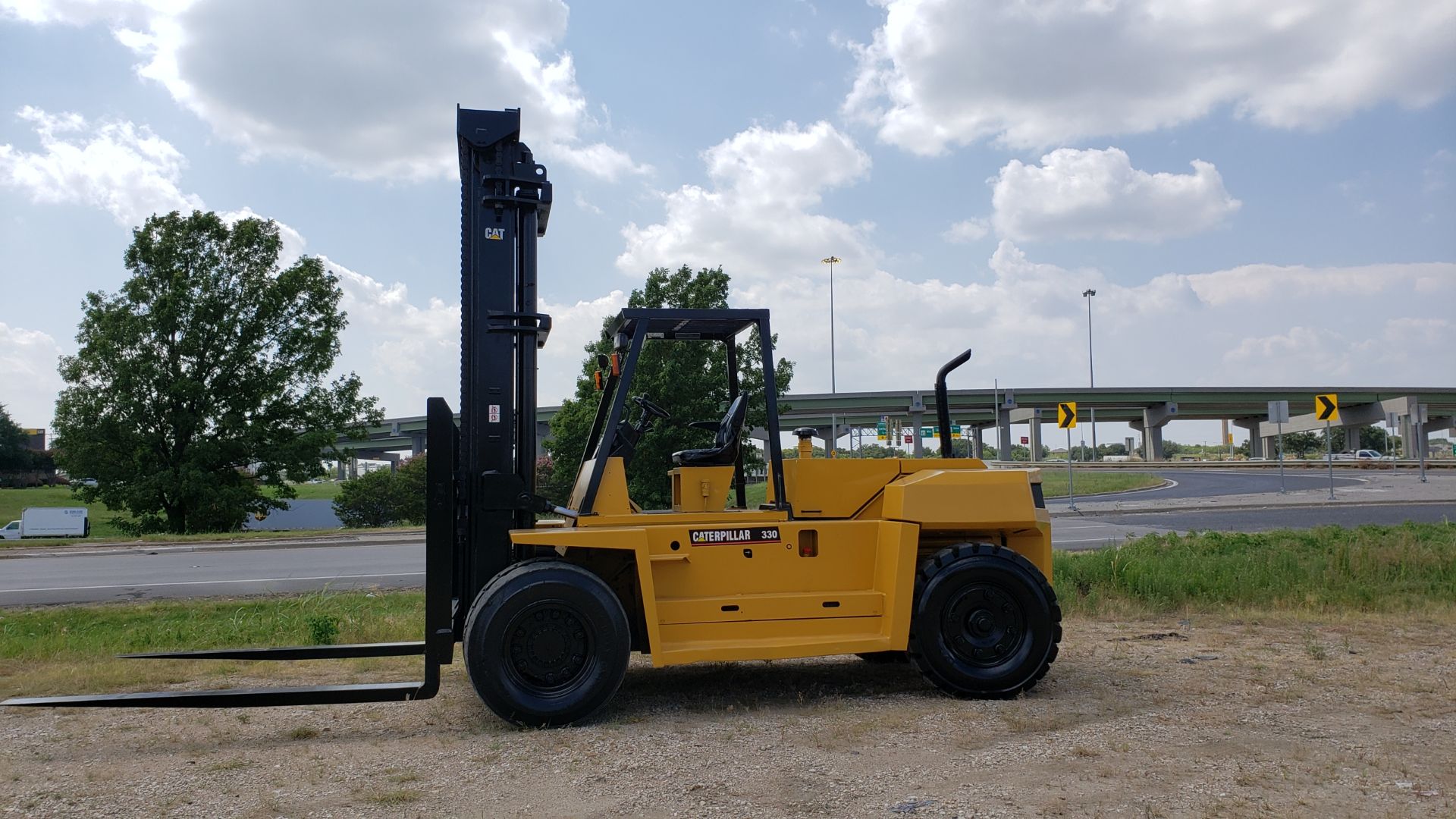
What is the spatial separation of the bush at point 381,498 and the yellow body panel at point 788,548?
45.1m

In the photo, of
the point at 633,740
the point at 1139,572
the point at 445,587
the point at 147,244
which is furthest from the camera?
the point at 147,244

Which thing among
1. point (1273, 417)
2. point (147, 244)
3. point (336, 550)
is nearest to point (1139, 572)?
point (336, 550)

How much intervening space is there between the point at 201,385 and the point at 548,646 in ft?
93.8

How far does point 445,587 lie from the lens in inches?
242

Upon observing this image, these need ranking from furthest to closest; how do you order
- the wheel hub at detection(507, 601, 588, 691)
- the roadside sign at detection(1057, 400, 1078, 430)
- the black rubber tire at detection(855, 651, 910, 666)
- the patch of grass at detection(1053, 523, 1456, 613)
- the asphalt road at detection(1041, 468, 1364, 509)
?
the asphalt road at detection(1041, 468, 1364, 509) → the roadside sign at detection(1057, 400, 1078, 430) → the patch of grass at detection(1053, 523, 1456, 613) → the black rubber tire at detection(855, 651, 910, 666) → the wheel hub at detection(507, 601, 588, 691)

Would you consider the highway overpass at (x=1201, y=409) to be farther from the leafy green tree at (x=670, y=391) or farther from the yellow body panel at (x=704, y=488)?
the yellow body panel at (x=704, y=488)

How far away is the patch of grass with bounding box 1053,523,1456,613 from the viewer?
11016mm

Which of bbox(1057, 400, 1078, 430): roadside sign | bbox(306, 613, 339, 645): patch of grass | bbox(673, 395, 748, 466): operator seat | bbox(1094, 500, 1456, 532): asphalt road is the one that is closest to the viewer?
bbox(673, 395, 748, 466): operator seat

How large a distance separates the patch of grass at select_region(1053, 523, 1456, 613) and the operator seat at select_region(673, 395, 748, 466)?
18.1ft

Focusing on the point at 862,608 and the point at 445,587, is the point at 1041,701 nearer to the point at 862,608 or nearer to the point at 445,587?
the point at 862,608

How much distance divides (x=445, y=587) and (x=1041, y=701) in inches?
152

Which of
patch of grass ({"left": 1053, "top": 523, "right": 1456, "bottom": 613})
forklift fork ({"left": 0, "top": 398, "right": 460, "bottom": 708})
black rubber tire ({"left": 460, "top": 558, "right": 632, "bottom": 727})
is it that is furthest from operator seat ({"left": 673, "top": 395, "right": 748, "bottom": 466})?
patch of grass ({"left": 1053, "top": 523, "right": 1456, "bottom": 613})

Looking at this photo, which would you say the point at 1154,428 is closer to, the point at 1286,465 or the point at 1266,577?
the point at 1286,465

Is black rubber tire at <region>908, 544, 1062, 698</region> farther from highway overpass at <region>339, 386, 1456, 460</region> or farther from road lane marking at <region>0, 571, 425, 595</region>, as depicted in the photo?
highway overpass at <region>339, 386, 1456, 460</region>
